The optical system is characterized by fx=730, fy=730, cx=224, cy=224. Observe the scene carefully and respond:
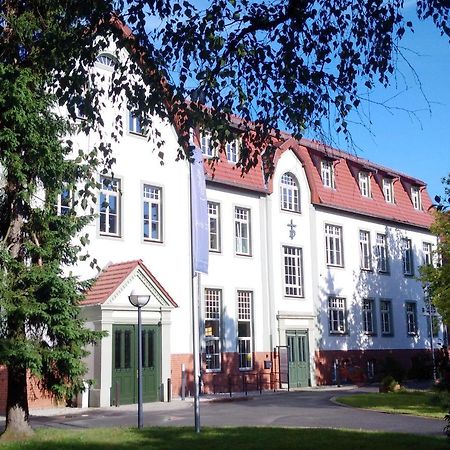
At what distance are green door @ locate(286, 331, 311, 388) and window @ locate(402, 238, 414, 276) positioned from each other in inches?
393

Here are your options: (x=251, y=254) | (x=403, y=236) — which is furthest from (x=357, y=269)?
(x=251, y=254)

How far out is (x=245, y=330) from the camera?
2867 cm

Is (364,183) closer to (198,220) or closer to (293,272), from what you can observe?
(293,272)

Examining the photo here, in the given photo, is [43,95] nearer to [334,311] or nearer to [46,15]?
[46,15]

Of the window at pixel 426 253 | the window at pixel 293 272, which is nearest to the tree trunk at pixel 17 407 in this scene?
the window at pixel 293 272

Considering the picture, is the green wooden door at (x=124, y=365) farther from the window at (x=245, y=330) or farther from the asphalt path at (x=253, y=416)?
the window at (x=245, y=330)

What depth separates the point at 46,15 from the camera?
13.5 meters

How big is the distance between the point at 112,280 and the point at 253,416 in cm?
690

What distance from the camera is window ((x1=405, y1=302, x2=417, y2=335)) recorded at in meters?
38.3

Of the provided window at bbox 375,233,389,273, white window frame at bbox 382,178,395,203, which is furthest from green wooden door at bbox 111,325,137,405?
white window frame at bbox 382,178,395,203

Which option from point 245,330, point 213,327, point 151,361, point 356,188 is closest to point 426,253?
point 356,188

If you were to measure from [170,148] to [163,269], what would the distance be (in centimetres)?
436

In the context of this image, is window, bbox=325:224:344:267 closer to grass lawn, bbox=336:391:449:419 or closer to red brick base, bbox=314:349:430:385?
→ red brick base, bbox=314:349:430:385

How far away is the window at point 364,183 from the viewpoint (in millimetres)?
36844
